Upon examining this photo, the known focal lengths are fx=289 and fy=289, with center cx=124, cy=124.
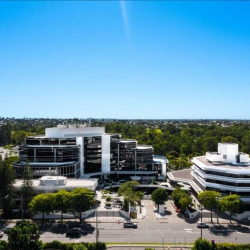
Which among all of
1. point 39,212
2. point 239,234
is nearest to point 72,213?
point 39,212

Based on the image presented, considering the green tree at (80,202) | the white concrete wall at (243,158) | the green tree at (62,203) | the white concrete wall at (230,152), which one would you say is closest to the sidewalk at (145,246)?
the green tree at (80,202)

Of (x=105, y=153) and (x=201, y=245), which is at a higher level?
(x=105, y=153)

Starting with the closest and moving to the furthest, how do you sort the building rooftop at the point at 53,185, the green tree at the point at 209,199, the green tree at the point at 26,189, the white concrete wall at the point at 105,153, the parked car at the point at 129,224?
the parked car at the point at 129,224 → the green tree at the point at 209,199 → the green tree at the point at 26,189 → the building rooftop at the point at 53,185 → the white concrete wall at the point at 105,153

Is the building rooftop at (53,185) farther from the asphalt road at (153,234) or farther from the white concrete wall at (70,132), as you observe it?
the white concrete wall at (70,132)

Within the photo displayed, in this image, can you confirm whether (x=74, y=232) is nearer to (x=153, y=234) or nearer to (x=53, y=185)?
(x=153, y=234)

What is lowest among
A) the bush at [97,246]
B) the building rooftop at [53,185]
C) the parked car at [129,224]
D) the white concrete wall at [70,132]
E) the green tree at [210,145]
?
the parked car at [129,224]

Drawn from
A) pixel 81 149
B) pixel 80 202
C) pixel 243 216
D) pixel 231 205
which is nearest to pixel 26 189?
pixel 80 202

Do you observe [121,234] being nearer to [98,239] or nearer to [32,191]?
[98,239]

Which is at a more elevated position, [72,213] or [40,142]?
[40,142]

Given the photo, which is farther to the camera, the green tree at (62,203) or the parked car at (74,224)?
the green tree at (62,203)
